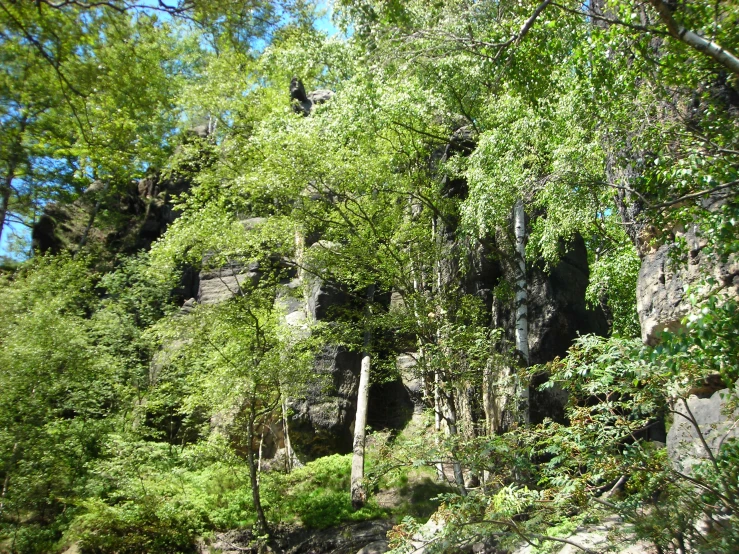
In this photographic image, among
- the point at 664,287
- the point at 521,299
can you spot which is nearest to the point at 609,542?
the point at 664,287

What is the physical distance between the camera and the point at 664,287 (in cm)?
701

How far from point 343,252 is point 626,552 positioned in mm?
6228

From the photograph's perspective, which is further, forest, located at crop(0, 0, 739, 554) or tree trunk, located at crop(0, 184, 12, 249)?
forest, located at crop(0, 0, 739, 554)

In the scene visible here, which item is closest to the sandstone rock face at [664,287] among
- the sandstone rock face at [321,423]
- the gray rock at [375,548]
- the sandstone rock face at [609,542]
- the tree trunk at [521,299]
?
the tree trunk at [521,299]

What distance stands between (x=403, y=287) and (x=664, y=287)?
4.87 m

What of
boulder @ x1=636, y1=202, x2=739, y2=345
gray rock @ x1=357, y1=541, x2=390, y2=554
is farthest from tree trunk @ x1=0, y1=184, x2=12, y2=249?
gray rock @ x1=357, y1=541, x2=390, y2=554

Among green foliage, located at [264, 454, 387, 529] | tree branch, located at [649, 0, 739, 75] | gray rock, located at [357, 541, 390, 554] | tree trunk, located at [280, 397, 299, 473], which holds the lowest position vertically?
gray rock, located at [357, 541, 390, 554]

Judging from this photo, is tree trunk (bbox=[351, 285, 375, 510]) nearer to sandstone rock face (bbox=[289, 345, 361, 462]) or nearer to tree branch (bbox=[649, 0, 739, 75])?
sandstone rock face (bbox=[289, 345, 361, 462])

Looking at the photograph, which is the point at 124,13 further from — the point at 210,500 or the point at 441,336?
the point at 210,500

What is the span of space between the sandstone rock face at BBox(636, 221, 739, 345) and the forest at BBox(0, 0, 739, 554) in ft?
0.13

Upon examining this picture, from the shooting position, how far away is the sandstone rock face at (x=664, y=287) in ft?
21.2

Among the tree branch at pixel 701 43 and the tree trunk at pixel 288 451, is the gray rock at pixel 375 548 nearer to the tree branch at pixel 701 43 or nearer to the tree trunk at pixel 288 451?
the tree trunk at pixel 288 451

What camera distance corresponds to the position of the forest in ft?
14.5

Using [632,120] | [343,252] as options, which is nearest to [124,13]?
[632,120]
